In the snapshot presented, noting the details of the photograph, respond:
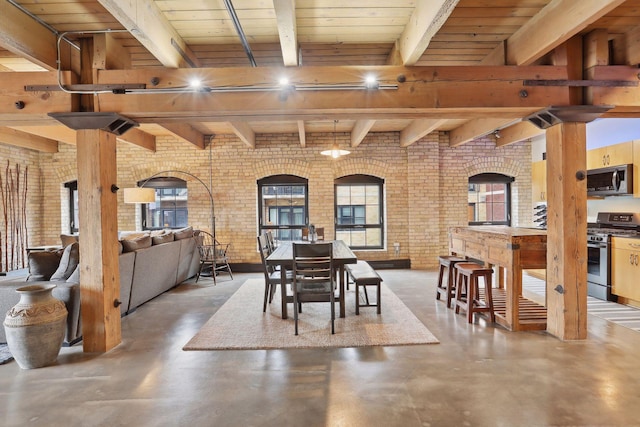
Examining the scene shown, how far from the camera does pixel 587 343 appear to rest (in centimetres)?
325

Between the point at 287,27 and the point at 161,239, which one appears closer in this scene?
the point at 287,27

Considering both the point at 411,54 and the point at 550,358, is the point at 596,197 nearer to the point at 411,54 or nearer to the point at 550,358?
the point at 550,358

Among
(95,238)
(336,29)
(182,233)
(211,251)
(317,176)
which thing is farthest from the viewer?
(317,176)

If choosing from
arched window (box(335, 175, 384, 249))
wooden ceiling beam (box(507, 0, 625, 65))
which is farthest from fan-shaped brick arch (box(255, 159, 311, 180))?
wooden ceiling beam (box(507, 0, 625, 65))

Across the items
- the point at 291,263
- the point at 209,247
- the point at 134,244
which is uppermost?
the point at 134,244

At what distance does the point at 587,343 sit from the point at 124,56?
5.38m

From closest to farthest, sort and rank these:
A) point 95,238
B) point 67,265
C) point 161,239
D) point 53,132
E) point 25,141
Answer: point 95,238, point 67,265, point 161,239, point 53,132, point 25,141

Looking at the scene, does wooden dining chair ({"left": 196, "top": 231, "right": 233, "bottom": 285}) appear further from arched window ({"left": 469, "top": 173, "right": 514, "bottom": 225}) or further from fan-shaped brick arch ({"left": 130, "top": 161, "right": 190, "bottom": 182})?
arched window ({"left": 469, "top": 173, "right": 514, "bottom": 225})

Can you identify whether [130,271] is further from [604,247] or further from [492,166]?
[492,166]

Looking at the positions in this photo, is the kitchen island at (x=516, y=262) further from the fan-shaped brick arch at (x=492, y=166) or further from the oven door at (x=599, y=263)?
the fan-shaped brick arch at (x=492, y=166)

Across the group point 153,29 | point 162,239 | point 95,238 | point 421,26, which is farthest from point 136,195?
point 421,26

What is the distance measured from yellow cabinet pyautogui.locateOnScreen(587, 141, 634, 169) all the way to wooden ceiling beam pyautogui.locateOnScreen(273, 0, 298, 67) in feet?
15.9

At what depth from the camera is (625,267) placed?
4.50 m

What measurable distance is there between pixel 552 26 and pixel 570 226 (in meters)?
1.80
